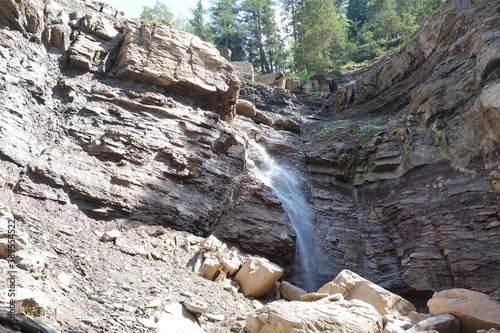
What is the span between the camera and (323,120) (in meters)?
28.2

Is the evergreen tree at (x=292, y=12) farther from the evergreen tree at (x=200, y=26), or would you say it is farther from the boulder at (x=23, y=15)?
the boulder at (x=23, y=15)

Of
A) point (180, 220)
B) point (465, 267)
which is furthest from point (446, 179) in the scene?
point (180, 220)

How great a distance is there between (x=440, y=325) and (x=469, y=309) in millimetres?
963

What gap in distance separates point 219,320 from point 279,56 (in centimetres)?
Result: 3570

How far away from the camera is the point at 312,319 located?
694 centimetres

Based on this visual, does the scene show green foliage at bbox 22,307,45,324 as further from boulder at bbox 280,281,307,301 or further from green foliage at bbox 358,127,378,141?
green foliage at bbox 358,127,378,141

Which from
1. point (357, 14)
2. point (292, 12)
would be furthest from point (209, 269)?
point (357, 14)

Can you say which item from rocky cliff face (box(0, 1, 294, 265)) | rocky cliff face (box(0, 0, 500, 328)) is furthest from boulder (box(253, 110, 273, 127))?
rocky cliff face (box(0, 1, 294, 265))

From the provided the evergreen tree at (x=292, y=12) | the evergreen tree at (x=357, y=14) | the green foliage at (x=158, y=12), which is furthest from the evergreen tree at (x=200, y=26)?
the evergreen tree at (x=357, y=14)

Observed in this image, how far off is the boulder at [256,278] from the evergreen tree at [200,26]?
116ft

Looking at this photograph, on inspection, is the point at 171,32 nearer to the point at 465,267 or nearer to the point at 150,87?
the point at 150,87

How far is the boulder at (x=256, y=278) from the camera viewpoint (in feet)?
35.2

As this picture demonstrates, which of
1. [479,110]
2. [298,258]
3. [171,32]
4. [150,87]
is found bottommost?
[298,258]

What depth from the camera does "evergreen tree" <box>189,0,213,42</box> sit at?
4212 centimetres
